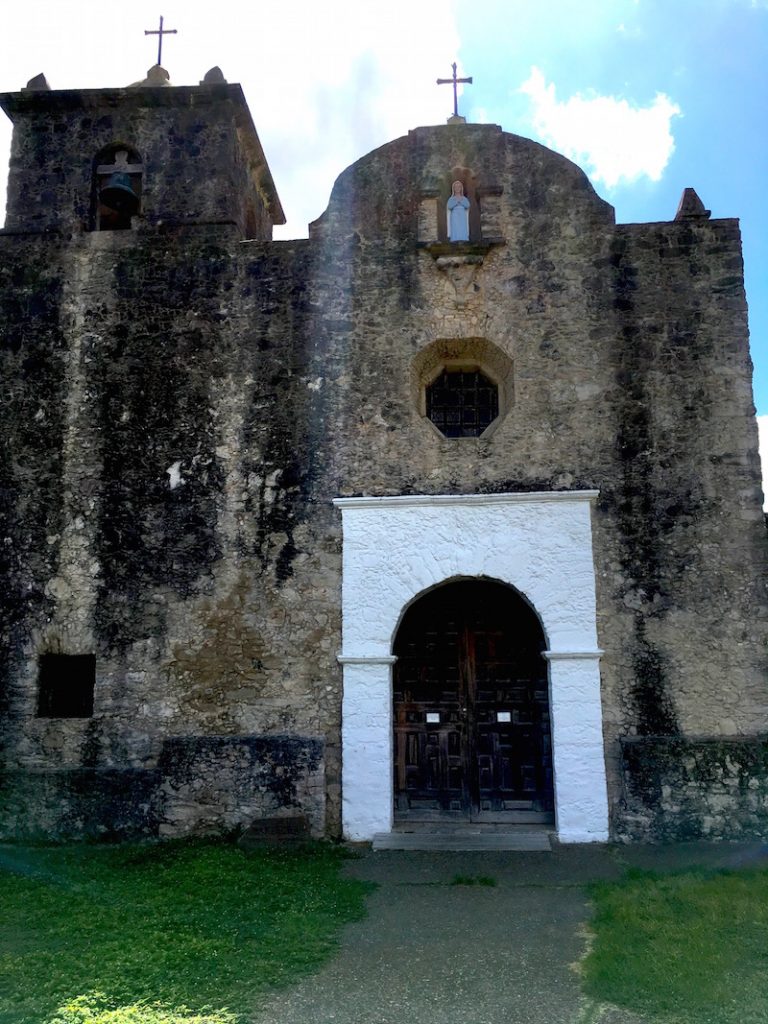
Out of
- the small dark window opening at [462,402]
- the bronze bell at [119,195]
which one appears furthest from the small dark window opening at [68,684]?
the bronze bell at [119,195]

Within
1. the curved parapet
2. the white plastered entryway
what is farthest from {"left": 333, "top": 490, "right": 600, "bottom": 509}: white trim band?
the curved parapet

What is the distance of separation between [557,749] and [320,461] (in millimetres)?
3650

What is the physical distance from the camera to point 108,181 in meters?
9.64

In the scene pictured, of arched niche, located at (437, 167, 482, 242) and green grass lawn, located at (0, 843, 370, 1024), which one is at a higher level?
arched niche, located at (437, 167, 482, 242)

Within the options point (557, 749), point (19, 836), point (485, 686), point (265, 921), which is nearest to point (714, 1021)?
point (265, 921)

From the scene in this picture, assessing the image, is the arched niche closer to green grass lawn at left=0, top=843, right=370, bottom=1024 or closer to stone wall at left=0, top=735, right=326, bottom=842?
stone wall at left=0, top=735, right=326, bottom=842

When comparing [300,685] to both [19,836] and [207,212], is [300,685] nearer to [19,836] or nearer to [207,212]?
[19,836]

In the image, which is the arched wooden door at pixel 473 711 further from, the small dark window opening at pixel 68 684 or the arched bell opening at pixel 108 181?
the arched bell opening at pixel 108 181

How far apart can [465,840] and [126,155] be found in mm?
8386

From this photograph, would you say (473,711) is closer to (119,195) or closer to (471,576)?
(471,576)

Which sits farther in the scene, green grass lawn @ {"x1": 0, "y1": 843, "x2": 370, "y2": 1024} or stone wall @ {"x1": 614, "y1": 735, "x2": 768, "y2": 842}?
stone wall @ {"x1": 614, "y1": 735, "x2": 768, "y2": 842}

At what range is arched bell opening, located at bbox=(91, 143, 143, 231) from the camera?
32.0 feet

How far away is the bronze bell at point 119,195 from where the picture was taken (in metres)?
9.54

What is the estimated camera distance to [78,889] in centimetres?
652
